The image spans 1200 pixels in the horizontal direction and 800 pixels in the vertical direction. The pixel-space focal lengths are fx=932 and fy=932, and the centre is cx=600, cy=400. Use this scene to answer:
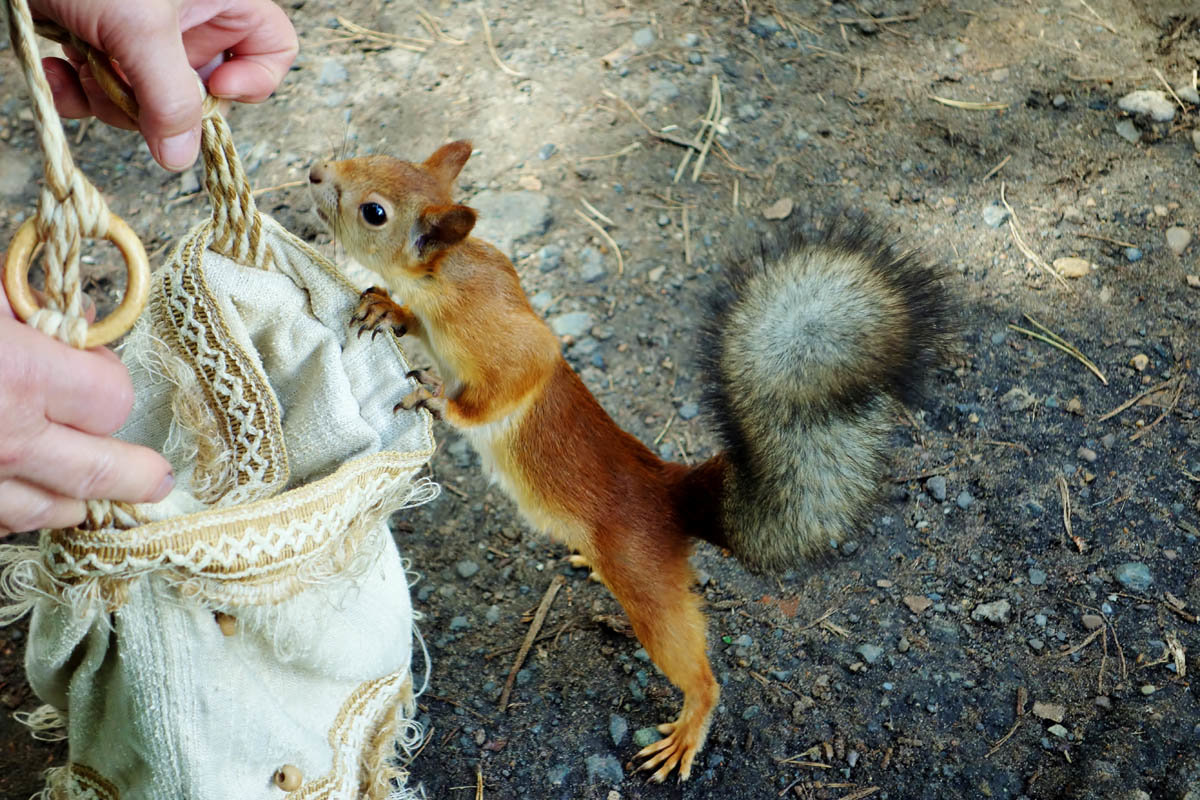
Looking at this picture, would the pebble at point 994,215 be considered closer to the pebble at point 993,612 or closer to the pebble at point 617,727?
the pebble at point 993,612

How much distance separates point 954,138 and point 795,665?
1.21m

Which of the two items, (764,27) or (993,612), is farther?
(764,27)

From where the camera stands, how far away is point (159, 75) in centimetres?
76

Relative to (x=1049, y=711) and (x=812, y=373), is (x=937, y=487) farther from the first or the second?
(x=812, y=373)

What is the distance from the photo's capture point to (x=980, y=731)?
1.27 m

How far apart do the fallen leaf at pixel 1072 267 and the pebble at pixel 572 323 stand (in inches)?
35.3

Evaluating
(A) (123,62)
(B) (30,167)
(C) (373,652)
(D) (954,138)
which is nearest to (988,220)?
(D) (954,138)

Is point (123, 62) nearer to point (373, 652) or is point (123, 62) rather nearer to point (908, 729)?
point (373, 652)

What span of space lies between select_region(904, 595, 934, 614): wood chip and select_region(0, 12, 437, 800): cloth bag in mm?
783

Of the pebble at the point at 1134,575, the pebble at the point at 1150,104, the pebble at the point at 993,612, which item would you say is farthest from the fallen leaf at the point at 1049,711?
the pebble at the point at 1150,104

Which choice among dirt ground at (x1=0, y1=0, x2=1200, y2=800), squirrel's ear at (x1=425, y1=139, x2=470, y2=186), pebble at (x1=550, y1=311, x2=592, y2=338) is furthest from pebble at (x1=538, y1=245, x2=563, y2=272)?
squirrel's ear at (x1=425, y1=139, x2=470, y2=186)

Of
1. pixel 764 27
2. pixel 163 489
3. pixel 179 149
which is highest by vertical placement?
pixel 179 149

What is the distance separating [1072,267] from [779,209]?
0.56 m

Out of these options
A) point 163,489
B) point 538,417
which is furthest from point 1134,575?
point 163,489
